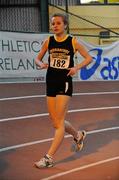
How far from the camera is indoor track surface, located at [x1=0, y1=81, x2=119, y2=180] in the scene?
20.7ft

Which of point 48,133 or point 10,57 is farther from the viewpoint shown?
point 10,57

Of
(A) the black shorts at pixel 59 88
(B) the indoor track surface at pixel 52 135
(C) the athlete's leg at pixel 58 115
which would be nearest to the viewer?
(B) the indoor track surface at pixel 52 135

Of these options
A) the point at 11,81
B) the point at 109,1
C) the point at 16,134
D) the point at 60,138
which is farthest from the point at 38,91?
the point at 109,1

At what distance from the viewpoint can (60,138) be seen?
6.57m

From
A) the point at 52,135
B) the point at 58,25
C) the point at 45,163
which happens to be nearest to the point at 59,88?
the point at 58,25

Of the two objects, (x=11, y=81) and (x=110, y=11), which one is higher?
(x=110, y=11)

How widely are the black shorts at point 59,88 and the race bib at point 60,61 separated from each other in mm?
203

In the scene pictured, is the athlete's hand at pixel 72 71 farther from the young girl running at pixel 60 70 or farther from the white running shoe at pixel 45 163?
the white running shoe at pixel 45 163

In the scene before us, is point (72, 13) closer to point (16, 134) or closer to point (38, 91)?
point (38, 91)

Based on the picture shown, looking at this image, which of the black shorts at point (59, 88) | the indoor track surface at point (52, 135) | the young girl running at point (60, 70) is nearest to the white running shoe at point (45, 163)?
the indoor track surface at point (52, 135)

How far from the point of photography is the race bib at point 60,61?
21.9 feet

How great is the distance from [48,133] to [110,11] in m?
16.0

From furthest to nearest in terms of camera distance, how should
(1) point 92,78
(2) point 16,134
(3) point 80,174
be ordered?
(1) point 92,78 < (2) point 16,134 < (3) point 80,174

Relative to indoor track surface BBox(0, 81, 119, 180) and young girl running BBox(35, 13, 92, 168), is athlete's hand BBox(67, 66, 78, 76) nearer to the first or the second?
young girl running BBox(35, 13, 92, 168)
